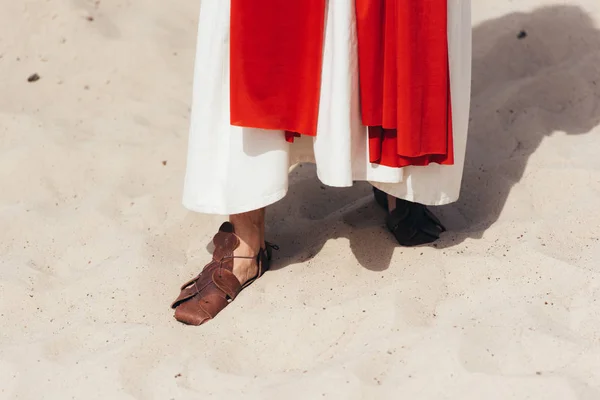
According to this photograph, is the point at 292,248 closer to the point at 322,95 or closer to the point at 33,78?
the point at 322,95

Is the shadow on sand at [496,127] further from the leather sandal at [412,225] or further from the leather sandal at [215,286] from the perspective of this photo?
the leather sandal at [215,286]

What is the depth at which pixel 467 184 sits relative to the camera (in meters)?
2.58

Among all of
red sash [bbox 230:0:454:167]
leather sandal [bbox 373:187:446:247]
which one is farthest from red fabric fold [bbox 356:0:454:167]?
leather sandal [bbox 373:187:446:247]

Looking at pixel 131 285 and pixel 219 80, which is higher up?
pixel 219 80

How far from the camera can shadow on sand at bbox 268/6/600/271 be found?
2.35 metres

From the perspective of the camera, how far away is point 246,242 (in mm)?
2158

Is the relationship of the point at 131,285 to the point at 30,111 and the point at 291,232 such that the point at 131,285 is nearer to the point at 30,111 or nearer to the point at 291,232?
the point at 291,232

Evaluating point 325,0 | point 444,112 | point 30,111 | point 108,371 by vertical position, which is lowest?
point 30,111

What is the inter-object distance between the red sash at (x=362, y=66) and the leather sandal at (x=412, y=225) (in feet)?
1.18

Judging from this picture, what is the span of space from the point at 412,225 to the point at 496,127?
0.74 meters

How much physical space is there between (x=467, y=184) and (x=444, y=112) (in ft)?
2.14

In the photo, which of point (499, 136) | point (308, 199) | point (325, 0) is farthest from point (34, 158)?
point (499, 136)

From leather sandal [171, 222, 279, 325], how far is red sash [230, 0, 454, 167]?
39 cm

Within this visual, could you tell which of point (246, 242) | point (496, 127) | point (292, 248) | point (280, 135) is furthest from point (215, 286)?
point (496, 127)
